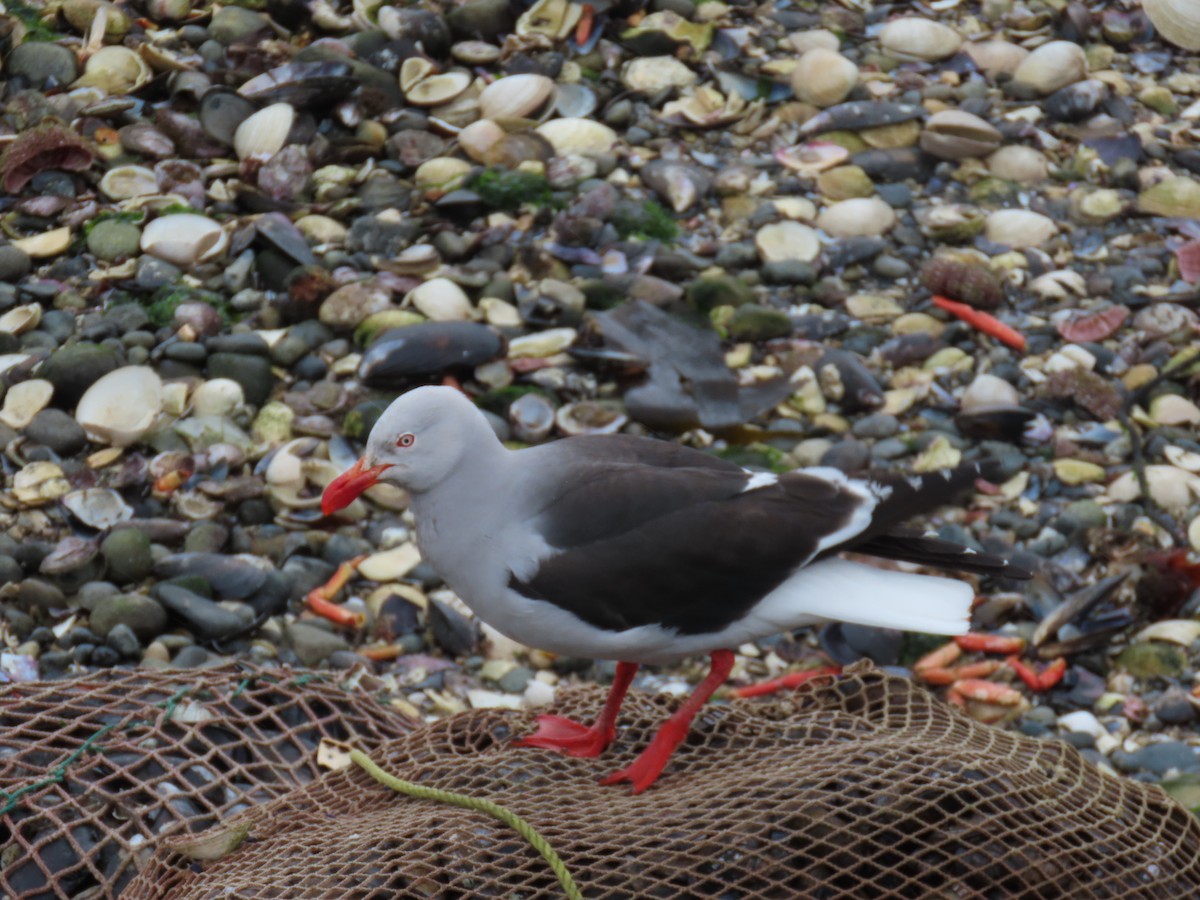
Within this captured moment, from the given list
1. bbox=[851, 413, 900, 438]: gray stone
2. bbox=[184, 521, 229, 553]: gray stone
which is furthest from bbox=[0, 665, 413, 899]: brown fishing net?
bbox=[851, 413, 900, 438]: gray stone

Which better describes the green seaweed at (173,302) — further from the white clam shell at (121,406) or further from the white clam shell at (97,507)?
the white clam shell at (97,507)

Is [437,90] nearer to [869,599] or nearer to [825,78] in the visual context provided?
[825,78]

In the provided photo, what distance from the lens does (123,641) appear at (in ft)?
16.6

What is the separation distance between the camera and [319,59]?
7.92 metres

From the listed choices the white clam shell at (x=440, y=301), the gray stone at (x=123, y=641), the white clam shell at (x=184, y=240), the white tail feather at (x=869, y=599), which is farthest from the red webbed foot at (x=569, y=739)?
the white clam shell at (x=184, y=240)

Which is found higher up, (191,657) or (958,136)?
(958,136)

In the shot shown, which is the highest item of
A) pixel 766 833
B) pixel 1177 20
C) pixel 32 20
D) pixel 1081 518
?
pixel 1177 20

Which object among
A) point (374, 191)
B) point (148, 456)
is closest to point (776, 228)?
point (374, 191)

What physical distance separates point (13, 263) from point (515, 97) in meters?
2.83

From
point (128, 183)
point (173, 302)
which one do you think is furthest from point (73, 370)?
point (128, 183)

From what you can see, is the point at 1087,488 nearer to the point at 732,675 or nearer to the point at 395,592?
the point at 732,675

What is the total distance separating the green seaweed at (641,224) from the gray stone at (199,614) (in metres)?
3.15

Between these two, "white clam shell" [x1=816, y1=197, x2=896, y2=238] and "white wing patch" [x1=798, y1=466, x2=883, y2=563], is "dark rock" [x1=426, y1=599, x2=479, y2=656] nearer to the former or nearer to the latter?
"white wing patch" [x1=798, y1=466, x2=883, y2=563]

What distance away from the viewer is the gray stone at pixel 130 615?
5121 mm
